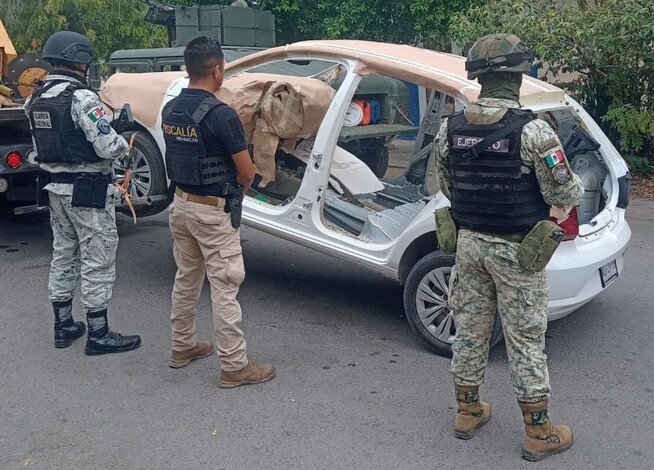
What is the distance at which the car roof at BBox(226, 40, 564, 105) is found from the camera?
4.55m

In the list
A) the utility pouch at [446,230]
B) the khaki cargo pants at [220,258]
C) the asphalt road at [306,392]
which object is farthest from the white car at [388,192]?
the khaki cargo pants at [220,258]

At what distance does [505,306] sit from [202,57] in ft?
6.26

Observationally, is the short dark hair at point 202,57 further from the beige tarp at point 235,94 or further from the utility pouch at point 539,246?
the utility pouch at point 539,246

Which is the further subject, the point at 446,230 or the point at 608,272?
the point at 608,272

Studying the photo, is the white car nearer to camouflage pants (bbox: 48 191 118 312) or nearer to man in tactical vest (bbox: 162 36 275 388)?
man in tactical vest (bbox: 162 36 275 388)

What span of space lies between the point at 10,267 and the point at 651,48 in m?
7.29

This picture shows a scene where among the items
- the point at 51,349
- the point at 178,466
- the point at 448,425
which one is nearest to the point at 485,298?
the point at 448,425

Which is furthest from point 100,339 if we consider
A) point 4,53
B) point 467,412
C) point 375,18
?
point 375,18

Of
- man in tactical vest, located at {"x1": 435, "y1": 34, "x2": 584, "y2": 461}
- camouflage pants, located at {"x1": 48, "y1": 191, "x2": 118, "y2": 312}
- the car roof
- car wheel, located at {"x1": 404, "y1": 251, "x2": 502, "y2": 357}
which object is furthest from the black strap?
camouflage pants, located at {"x1": 48, "y1": 191, "x2": 118, "y2": 312}

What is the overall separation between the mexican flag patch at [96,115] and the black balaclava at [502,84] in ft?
7.11

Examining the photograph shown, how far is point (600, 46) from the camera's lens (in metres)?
9.20

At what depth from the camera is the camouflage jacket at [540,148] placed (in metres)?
3.27

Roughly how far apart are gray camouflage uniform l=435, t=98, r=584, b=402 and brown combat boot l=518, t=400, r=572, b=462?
6cm

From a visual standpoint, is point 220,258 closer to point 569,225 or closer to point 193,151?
point 193,151
